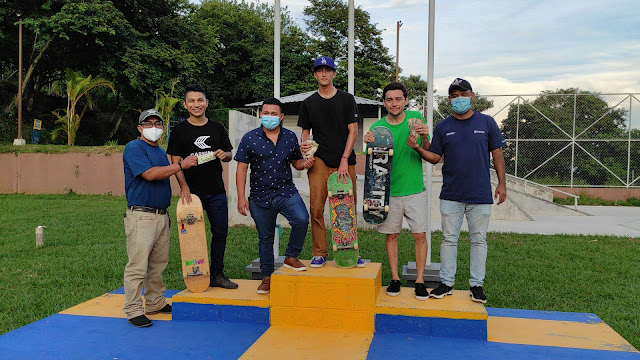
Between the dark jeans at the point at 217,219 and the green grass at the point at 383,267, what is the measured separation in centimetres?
115

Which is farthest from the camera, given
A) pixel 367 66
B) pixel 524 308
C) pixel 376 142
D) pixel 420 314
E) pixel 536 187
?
pixel 367 66

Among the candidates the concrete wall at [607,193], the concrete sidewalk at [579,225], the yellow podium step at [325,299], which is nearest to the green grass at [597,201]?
the concrete wall at [607,193]

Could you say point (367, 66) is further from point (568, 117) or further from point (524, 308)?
point (524, 308)

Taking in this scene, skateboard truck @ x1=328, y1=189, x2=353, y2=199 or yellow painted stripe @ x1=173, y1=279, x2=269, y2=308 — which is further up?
skateboard truck @ x1=328, y1=189, x2=353, y2=199

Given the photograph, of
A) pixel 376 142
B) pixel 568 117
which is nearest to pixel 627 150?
pixel 568 117

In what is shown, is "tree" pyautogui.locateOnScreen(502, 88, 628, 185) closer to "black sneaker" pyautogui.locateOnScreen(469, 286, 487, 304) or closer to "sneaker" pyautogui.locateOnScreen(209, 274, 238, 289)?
"black sneaker" pyautogui.locateOnScreen(469, 286, 487, 304)

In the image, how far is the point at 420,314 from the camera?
3.69 m

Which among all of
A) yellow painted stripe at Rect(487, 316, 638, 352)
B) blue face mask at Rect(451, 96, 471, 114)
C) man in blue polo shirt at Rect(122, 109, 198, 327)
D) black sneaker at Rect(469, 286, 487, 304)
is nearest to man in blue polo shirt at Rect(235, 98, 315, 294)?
man in blue polo shirt at Rect(122, 109, 198, 327)

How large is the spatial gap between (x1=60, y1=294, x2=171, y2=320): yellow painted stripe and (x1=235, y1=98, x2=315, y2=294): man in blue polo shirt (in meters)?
1.23

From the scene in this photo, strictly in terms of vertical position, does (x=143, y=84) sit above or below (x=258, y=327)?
above

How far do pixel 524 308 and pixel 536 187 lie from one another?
1165cm

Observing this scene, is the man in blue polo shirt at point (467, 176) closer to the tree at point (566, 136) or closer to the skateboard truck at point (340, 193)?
the skateboard truck at point (340, 193)

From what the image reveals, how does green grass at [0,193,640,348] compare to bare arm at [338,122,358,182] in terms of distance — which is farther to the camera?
green grass at [0,193,640,348]

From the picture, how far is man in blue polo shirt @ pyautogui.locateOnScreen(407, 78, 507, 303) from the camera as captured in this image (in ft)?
12.7
